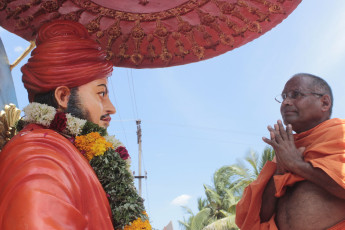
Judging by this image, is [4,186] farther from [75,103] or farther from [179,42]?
[179,42]

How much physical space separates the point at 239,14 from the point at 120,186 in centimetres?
177

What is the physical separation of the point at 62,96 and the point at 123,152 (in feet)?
1.84

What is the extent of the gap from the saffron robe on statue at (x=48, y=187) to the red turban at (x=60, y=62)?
394mm

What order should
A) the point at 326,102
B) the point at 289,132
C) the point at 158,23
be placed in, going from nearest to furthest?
the point at 289,132
the point at 326,102
the point at 158,23

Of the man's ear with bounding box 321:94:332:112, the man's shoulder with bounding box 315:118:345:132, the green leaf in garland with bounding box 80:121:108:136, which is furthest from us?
the man's ear with bounding box 321:94:332:112

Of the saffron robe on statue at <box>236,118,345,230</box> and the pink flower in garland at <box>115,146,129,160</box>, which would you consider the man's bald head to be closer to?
the saffron robe on statue at <box>236,118,345,230</box>

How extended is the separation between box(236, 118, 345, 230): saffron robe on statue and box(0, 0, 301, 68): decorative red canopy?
1009 millimetres

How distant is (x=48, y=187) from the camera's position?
1788 millimetres

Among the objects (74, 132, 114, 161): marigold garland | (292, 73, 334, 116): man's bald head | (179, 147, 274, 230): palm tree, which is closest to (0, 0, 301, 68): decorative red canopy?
(292, 73, 334, 116): man's bald head

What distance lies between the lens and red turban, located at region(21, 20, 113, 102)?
250cm

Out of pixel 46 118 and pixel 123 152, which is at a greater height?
pixel 46 118

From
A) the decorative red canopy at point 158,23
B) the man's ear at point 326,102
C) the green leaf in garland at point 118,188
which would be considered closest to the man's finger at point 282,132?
the man's ear at point 326,102

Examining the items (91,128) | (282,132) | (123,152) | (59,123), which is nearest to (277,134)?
(282,132)

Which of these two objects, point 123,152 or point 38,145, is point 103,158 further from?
point 38,145
